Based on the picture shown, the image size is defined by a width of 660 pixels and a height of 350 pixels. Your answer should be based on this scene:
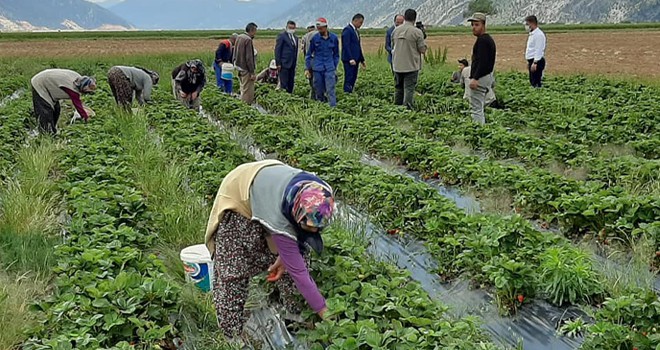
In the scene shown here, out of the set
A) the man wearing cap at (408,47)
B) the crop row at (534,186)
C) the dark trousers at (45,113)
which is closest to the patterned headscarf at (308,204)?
the crop row at (534,186)

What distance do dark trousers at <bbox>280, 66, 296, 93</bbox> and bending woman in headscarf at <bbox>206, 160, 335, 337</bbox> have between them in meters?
8.33

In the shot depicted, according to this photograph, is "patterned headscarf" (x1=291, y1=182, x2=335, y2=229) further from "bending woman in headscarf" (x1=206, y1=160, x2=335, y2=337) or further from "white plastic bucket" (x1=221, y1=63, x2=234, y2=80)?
"white plastic bucket" (x1=221, y1=63, x2=234, y2=80)

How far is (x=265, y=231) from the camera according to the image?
10.8 ft

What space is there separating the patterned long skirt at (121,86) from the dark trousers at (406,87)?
4.13 metres

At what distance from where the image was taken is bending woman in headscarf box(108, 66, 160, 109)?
8.56 meters

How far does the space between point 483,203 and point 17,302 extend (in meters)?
3.58

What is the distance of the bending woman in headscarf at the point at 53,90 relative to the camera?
7.43m

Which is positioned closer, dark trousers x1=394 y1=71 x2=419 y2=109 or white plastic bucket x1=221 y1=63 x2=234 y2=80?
dark trousers x1=394 y1=71 x2=419 y2=109

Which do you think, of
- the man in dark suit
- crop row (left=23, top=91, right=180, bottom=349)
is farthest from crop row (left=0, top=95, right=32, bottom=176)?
the man in dark suit

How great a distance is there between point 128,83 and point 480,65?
16.3 feet

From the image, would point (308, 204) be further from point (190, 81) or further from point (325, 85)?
point (325, 85)

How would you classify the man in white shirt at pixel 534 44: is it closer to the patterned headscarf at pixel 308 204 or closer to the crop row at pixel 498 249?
the crop row at pixel 498 249

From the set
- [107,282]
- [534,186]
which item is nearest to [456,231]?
[534,186]

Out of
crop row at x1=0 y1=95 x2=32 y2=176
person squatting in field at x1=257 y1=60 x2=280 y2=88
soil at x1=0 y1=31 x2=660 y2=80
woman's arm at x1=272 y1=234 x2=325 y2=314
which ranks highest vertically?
woman's arm at x1=272 y1=234 x2=325 y2=314
